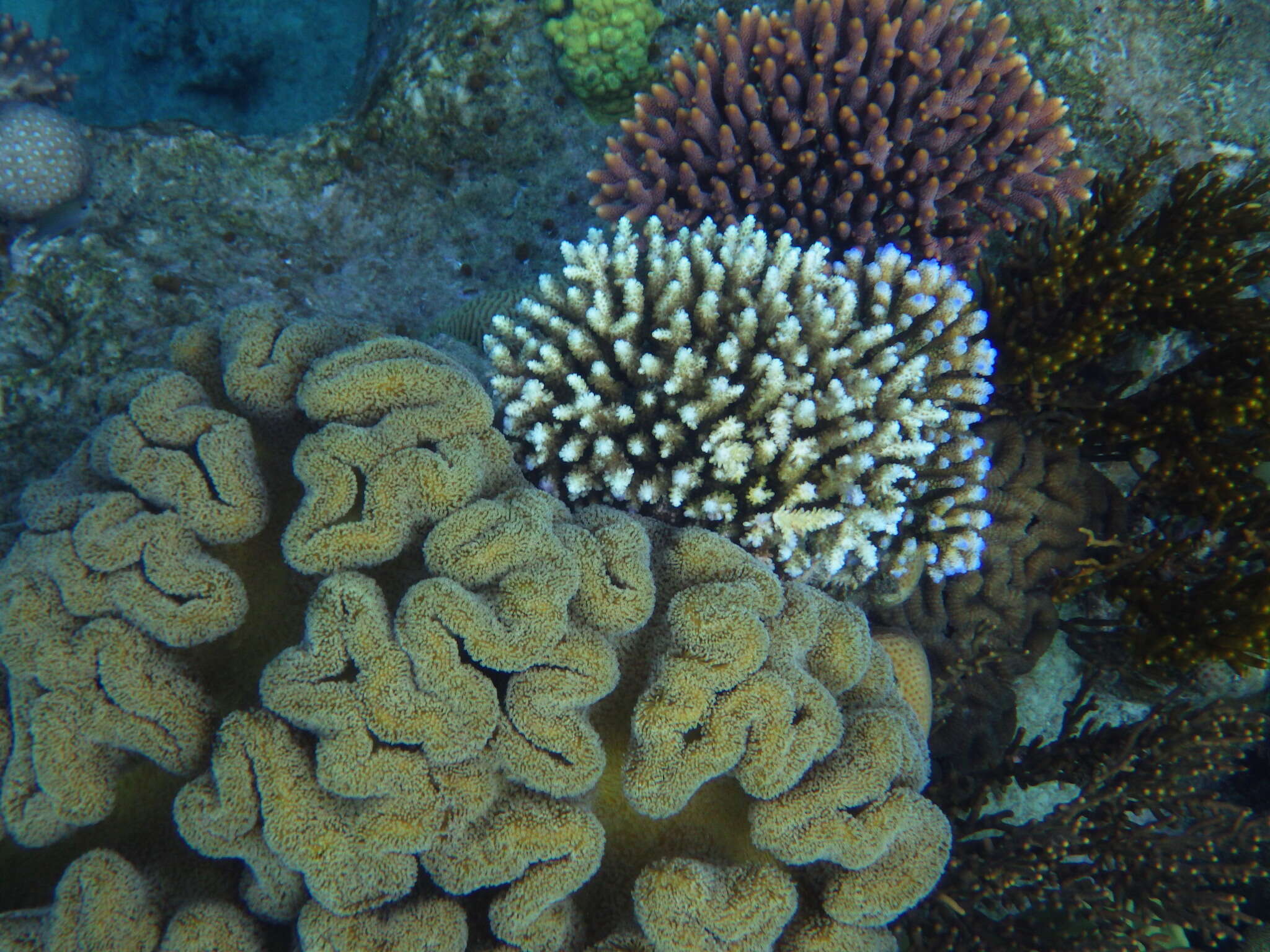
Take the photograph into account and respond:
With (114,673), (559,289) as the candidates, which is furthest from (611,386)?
(114,673)

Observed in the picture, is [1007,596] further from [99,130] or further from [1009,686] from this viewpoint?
[99,130]

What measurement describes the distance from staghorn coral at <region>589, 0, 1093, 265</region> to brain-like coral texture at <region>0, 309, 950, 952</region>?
6.22ft

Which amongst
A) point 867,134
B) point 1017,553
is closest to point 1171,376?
point 1017,553

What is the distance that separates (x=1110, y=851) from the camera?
129 inches

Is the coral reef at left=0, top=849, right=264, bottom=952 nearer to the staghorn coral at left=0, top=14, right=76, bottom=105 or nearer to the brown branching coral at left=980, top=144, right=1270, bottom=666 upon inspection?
the brown branching coral at left=980, top=144, right=1270, bottom=666

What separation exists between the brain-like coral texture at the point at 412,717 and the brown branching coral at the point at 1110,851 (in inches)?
33.1

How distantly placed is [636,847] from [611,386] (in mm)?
1826

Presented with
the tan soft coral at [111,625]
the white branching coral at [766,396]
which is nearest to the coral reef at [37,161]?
the tan soft coral at [111,625]

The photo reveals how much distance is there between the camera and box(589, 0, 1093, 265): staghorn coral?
11.2 feet

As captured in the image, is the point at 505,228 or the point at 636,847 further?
the point at 505,228

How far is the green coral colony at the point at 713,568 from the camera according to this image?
2.26 m

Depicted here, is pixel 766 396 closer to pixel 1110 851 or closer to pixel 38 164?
pixel 1110 851

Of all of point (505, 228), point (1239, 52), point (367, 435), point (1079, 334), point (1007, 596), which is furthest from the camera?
point (505, 228)

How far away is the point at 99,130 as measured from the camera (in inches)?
190
